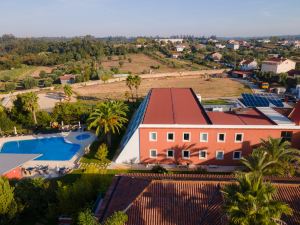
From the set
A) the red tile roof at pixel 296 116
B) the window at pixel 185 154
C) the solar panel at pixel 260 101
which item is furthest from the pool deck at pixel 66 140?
the solar panel at pixel 260 101

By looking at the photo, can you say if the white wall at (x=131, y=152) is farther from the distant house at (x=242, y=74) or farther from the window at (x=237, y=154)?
the distant house at (x=242, y=74)

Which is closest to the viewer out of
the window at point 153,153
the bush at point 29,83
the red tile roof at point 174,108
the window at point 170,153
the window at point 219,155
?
the window at point 219,155

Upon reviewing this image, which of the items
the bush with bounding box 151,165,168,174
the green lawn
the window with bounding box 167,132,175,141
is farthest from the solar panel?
the green lawn

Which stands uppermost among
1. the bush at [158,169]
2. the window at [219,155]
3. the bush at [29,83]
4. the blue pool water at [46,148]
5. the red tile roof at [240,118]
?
the red tile roof at [240,118]

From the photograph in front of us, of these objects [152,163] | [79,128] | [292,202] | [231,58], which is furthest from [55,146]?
[231,58]

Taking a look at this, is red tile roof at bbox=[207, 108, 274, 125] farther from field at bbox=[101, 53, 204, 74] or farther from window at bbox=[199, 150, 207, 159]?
field at bbox=[101, 53, 204, 74]

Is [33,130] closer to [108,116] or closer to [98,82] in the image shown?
[108,116]
